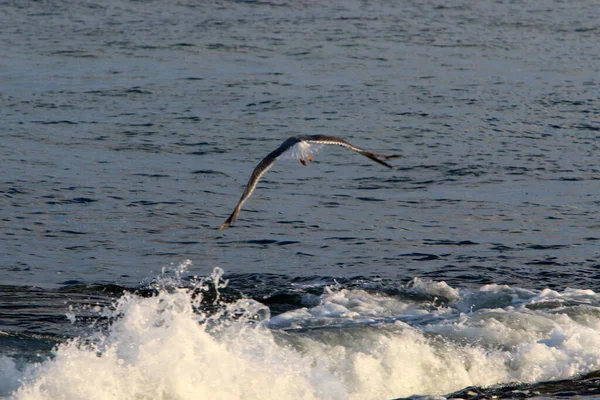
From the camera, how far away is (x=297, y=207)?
14.3 meters

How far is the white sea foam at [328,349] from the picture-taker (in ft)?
26.9

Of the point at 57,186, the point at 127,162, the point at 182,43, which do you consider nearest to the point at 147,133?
the point at 127,162

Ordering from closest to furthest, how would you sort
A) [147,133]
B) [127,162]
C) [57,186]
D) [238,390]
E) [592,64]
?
[238,390] → [57,186] → [127,162] → [147,133] → [592,64]

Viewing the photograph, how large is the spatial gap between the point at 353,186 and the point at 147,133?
166 inches

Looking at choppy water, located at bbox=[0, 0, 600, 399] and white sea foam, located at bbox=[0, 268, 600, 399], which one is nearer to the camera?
white sea foam, located at bbox=[0, 268, 600, 399]

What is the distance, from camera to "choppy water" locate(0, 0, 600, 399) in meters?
8.92

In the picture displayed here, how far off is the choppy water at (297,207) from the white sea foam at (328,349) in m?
0.02

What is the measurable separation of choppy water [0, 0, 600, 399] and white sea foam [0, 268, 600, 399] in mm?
24

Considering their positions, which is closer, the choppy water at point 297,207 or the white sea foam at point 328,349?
the white sea foam at point 328,349

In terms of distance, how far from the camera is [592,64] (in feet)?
75.6

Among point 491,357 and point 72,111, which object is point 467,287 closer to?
point 491,357

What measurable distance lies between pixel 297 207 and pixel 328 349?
17.1 feet

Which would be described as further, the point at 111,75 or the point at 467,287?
the point at 111,75

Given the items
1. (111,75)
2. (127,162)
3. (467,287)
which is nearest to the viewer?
(467,287)
